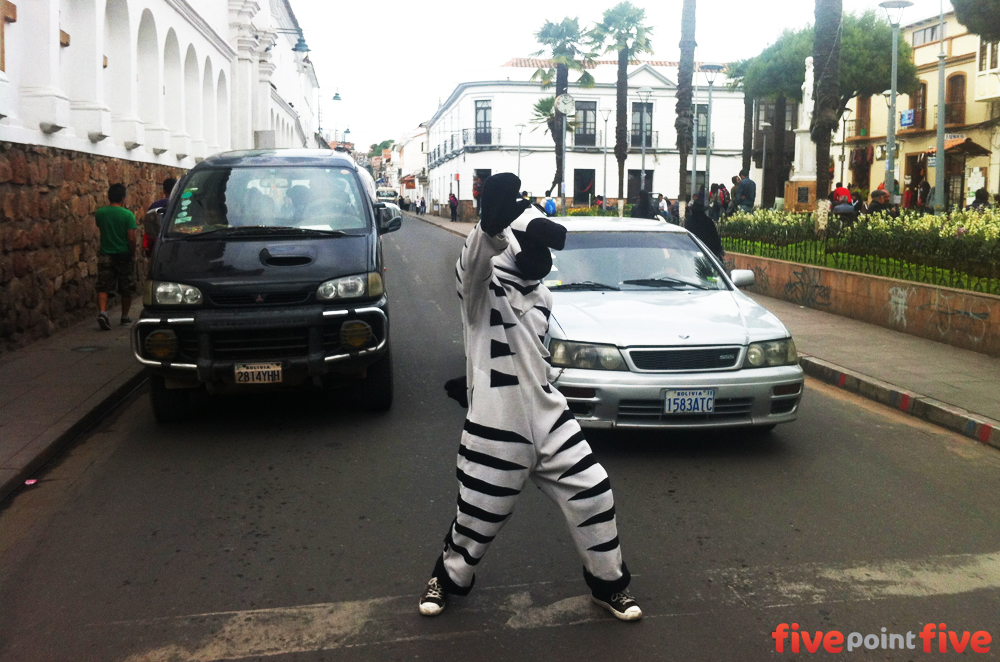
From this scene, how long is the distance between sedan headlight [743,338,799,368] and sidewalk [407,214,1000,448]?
5.91 feet

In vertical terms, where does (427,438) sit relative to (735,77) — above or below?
below

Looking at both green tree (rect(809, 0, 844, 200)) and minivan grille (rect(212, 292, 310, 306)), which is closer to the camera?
minivan grille (rect(212, 292, 310, 306))

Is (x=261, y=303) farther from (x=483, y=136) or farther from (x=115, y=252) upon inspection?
Result: (x=483, y=136)

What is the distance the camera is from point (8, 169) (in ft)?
33.8

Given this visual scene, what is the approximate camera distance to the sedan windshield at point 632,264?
7.45 meters

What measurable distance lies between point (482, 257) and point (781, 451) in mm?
3769

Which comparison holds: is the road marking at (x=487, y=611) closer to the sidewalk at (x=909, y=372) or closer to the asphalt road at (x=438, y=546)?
the asphalt road at (x=438, y=546)

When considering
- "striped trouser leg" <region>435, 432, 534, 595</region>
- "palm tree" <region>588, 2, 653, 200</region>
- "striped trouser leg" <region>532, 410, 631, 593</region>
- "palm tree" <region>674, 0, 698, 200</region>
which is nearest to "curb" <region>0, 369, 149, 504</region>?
"striped trouser leg" <region>435, 432, 534, 595</region>

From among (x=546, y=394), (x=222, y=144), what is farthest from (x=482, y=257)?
(x=222, y=144)

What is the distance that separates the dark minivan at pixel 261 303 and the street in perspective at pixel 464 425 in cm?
3

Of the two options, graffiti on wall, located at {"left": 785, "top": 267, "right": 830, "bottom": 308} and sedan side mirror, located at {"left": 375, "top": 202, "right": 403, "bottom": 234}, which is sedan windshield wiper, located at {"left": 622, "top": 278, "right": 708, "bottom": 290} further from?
graffiti on wall, located at {"left": 785, "top": 267, "right": 830, "bottom": 308}

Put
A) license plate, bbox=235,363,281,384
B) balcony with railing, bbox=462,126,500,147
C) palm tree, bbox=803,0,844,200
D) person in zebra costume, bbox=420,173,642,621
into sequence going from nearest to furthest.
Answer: person in zebra costume, bbox=420,173,642,621
license plate, bbox=235,363,281,384
palm tree, bbox=803,0,844,200
balcony with railing, bbox=462,126,500,147

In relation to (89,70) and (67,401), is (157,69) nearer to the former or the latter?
(89,70)

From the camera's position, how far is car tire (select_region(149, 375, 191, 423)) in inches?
285
